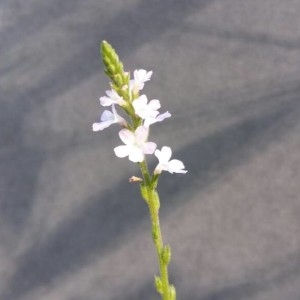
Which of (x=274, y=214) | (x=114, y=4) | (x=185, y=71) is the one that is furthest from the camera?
(x=114, y=4)

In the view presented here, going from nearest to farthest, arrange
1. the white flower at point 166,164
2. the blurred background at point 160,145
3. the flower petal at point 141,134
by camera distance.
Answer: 1. the flower petal at point 141,134
2. the white flower at point 166,164
3. the blurred background at point 160,145

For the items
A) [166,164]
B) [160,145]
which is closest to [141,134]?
[166,164]

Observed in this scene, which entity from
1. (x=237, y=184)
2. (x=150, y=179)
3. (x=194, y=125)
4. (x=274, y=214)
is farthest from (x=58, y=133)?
(x=150, y=179)

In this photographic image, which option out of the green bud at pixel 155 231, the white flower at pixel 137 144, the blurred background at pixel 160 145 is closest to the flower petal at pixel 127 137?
the white flower at pixel 137 144

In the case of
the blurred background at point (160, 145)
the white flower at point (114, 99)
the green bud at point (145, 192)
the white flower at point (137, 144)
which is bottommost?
the green bud at point (145, 192)

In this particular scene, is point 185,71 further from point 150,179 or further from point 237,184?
point 150,179

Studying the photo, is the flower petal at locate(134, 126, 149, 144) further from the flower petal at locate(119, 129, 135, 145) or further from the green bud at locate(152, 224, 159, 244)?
the green bud at locate(152, 224, 159, 244)

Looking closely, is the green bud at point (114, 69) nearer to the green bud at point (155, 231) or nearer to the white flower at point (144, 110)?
the white flower at point (144, 110)
